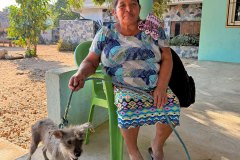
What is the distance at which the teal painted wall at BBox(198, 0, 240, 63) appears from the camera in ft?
23.2

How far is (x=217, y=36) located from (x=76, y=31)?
343 inches

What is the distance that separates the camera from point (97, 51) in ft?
5.94

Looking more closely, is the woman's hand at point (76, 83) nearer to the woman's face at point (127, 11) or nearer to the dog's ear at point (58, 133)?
the dog's ear at point (58, 133)

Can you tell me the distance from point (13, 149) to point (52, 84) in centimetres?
74

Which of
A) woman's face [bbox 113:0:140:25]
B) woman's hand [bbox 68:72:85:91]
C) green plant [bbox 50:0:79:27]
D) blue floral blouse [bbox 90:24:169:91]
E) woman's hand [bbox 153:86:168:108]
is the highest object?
green plant [bbox 50:0:79:27]

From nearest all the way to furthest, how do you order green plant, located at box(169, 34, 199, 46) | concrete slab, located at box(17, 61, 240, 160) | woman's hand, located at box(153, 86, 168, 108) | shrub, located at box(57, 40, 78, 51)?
woman's hand, located at box(153, 86, 168, 108) < concrete slab, located at box(17, 61, 240, 160) < green plant, located at box(169, 34, 199, 46) < shrub, located at box(57, 40, 78, 51)

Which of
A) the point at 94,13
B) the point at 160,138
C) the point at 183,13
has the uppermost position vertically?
the point at 94,13

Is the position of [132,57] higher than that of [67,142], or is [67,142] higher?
[132,57]

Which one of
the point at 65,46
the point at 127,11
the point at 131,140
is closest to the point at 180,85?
the point at 131,140

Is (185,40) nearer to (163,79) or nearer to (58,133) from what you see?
(163,79)

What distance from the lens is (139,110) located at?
1.68m

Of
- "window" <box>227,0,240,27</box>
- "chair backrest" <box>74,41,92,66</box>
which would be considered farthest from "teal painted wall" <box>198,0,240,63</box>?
"chair backrest" <box>74,41,92,66</box>

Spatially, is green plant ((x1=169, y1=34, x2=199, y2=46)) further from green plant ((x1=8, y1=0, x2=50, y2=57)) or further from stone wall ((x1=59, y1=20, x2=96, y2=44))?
green plant ((x1=8, y1=0, x2=50, y2=57))

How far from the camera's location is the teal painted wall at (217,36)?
708cm
